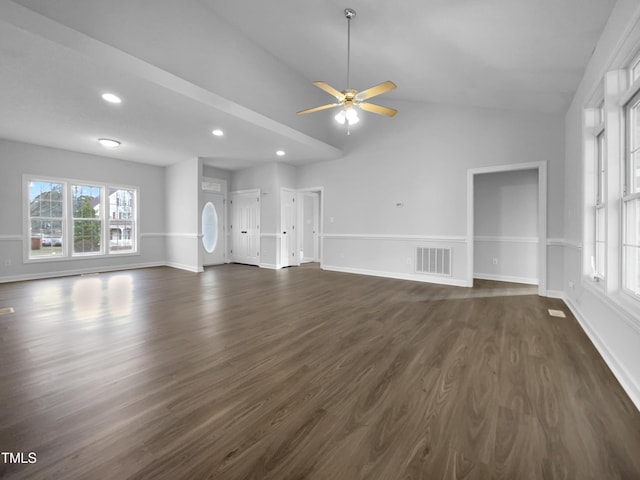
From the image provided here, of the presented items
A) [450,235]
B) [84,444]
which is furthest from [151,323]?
[450,235]

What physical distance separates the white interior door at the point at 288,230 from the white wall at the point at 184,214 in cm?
200

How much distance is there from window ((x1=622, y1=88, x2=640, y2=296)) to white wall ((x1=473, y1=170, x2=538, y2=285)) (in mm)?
3395

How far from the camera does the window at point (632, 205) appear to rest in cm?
206

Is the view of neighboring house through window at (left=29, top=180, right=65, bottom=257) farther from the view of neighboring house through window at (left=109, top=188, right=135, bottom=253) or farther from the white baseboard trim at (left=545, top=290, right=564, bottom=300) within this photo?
the white baseboard trim at (left=545, top=290, right=564, bottom=300)

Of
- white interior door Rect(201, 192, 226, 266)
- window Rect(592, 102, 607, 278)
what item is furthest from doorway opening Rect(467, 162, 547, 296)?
white interior door Rect(201, 192, 226, 266)

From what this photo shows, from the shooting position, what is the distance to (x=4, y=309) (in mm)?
3572

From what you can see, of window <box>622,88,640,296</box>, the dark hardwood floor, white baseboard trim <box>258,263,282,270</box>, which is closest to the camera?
the dark hardwood floor

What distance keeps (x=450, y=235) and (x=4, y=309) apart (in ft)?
22.1

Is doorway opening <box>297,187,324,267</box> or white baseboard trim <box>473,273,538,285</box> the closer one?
white baseboard trim <box>473,273,538,285</box>

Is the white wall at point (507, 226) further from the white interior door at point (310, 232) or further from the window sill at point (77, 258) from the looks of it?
the window sill at point (77, 258)

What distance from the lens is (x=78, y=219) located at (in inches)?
247

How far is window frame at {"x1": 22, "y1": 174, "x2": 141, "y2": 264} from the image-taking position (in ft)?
18.2

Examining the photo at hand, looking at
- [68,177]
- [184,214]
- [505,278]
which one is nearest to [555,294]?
[505,278]

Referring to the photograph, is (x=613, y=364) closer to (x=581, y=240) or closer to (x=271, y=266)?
(x=581, y=240)
